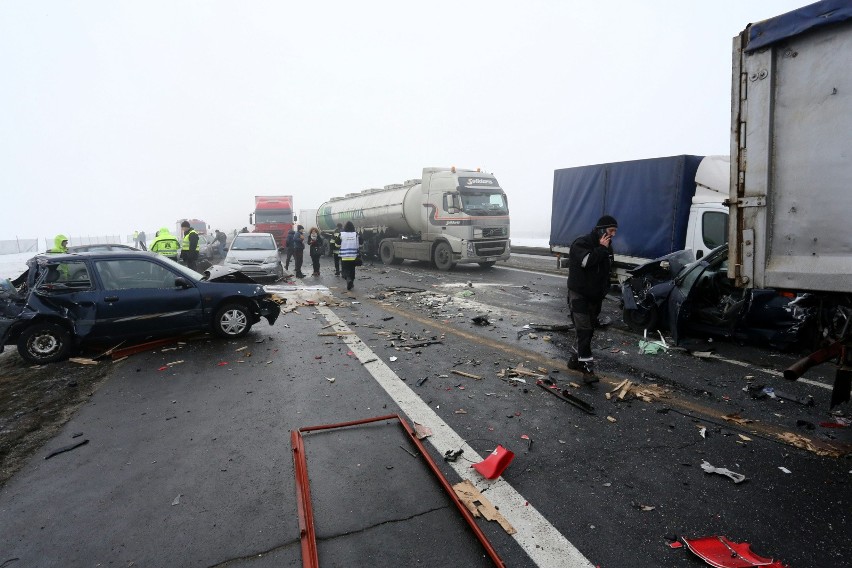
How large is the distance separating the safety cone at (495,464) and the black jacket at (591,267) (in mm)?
2513

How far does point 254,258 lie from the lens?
14078 millimetres

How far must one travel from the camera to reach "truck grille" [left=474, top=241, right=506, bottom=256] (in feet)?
51.6

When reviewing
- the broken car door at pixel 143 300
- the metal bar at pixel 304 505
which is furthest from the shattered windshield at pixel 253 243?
the metal bar at pixel 304 505

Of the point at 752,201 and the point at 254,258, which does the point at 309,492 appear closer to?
the point at 752,201

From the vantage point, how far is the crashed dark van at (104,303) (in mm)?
6145

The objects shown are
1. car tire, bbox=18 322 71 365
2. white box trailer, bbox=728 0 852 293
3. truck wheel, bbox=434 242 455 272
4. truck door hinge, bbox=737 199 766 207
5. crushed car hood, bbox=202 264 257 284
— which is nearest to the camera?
white box trailer, bbox=728 0 852 293

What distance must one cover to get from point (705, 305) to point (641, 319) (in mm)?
913

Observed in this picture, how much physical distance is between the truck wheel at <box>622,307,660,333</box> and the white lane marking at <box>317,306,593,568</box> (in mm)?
4299

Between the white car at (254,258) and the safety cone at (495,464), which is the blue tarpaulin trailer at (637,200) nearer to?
the safety cone at (495,464)

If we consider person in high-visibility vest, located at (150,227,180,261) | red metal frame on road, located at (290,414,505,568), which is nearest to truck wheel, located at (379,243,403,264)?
person in high-visibility vest, located at (150,227,180,261)

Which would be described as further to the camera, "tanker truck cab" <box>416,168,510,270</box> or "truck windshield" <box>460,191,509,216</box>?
"truck windshield" <box>460,191,509,216</box>

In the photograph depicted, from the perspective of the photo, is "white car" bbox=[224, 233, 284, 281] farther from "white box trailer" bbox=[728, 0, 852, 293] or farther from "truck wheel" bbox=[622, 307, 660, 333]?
"white box trailer" bbox=[728, 0, 852, 293]

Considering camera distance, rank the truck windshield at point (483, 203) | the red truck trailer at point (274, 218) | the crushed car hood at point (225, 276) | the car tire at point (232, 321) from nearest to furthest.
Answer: the car tire at point (232, 321) → the crushed car hood at point (225, 276) → the truck windshield at point (483, 203) → the red truck trailer at point (274, 218)

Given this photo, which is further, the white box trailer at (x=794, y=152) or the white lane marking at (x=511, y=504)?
the white box trailer at (x=794, y=152)
